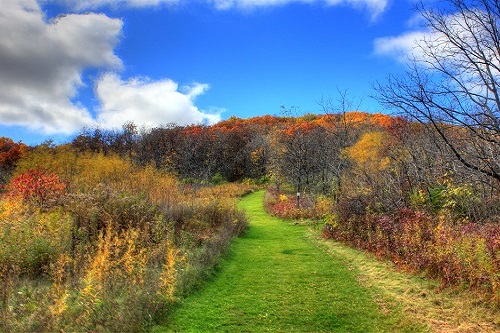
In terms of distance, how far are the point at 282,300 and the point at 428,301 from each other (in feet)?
8.38

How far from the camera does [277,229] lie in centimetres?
1508

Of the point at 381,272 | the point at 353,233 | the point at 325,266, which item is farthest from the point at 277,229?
the point at 381,272

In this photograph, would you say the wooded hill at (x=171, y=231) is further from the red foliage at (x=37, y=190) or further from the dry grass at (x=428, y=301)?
the dry grass at (x=428, y=301)

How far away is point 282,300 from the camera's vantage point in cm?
666

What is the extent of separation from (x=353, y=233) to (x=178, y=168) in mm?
37558

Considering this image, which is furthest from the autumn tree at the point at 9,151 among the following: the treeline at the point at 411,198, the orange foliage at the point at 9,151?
the treeline at the point at 411,198

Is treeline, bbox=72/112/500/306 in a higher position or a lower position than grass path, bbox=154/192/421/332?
higher

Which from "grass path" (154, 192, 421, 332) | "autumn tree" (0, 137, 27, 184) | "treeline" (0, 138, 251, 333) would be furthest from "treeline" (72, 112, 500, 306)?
"autumn tree" (0, 137, 27, 184)

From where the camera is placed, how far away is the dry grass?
5.39 meters

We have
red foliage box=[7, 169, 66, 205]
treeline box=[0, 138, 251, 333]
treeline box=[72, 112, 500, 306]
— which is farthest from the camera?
red foliage box=[7, 169, 66, 205]

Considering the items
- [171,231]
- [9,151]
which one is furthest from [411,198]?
[9,151]

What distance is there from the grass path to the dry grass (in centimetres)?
29

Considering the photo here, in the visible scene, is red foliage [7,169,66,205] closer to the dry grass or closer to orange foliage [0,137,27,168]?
the dry grass

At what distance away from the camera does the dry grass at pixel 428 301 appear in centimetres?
539
